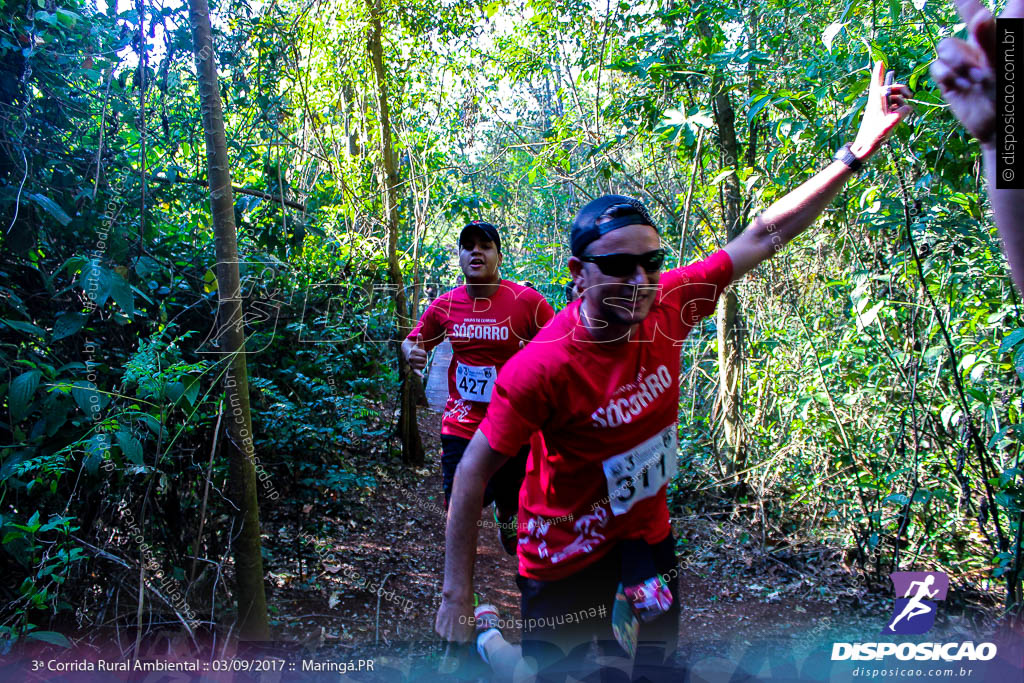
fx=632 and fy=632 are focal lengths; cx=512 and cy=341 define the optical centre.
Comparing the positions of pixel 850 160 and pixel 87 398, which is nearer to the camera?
pixel 850 160

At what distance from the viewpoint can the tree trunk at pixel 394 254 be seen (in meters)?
7.00

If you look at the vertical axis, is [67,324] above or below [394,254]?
below

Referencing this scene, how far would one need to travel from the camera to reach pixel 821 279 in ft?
17.3

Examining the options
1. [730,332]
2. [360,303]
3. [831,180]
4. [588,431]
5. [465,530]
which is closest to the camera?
[465,530]

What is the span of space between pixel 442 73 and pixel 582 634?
24.5ft

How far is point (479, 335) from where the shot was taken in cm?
403

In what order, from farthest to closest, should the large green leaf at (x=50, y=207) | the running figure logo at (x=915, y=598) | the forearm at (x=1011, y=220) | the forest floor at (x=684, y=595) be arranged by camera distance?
the forest floor at (x=684, y=595), the running figure logo at (x=915, y=598), the large green leaf at (x=50, y=207), the forearm at (x=1011, y=220)

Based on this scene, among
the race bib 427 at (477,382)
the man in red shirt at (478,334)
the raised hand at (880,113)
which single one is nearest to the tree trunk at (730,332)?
the man in red shirt at (478,334)

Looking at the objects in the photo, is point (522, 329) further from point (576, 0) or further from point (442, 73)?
point (442, 73)

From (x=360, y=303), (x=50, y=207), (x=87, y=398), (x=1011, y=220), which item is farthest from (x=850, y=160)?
(x=360, y=303)

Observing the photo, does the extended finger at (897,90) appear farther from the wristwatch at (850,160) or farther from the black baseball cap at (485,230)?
the black baseball cap at (485,230)

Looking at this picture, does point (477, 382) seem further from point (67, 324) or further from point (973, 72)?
point (973, 72)

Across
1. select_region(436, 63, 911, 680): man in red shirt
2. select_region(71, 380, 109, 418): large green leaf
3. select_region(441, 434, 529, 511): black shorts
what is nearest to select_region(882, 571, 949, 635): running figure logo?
select_region(436, 63, 911, 680): man in red shirt

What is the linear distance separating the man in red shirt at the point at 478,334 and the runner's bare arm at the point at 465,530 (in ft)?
6.50
